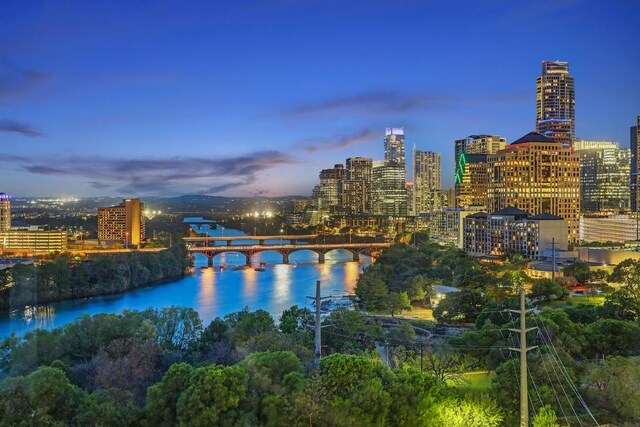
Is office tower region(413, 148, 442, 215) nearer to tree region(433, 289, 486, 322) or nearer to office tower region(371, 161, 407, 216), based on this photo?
office tower region(371, 161, 407, 216)

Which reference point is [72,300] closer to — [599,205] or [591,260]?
[591,260]

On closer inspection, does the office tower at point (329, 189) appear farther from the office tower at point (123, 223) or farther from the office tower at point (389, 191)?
the office tower at point (123, 223)

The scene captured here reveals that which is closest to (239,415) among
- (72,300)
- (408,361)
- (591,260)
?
(408,361)

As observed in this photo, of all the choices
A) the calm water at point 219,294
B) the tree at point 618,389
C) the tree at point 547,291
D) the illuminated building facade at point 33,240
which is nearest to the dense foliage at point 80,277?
the calm water at point 219,294

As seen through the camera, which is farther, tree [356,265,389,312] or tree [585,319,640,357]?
tree [356,265,389,312]

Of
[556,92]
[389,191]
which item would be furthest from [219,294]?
[389,191]

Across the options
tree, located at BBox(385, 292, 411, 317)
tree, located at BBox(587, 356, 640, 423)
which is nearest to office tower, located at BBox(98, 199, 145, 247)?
tree, located at BBox(385, 292, 411, 317)
